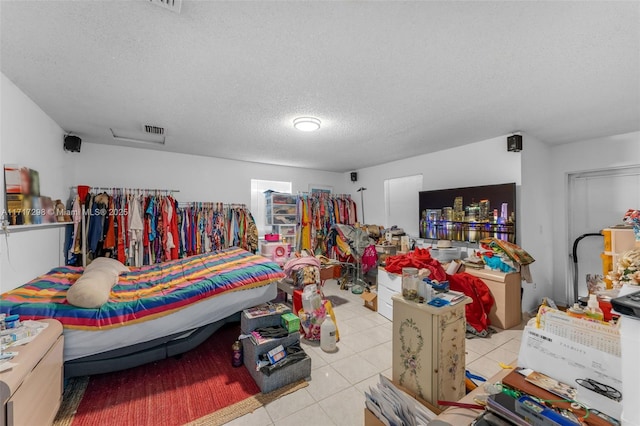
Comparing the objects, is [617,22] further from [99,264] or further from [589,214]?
[99,264]

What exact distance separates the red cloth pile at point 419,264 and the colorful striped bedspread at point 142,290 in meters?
1.51

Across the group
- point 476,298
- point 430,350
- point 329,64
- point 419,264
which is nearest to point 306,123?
point 329,64

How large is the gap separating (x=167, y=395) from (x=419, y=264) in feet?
9.44

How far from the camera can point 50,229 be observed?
2.79 m

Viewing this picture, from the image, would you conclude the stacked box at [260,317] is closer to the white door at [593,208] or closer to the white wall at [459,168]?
the white wall at [459,168]

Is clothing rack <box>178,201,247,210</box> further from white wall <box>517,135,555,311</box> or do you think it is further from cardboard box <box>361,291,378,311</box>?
white wall <box>517,135,555,311</box>

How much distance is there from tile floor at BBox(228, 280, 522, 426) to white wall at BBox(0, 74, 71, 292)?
2.23 meters

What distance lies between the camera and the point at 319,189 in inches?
242

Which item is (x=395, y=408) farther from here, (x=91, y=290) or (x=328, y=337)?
(x=91, y=290)

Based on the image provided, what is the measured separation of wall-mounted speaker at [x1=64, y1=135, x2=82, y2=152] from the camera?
10.5 ft

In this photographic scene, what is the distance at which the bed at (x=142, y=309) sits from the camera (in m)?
1.90

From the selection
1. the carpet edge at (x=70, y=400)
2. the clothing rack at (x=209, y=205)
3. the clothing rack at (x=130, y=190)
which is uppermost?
the clothing rack at (x=130, y=190)

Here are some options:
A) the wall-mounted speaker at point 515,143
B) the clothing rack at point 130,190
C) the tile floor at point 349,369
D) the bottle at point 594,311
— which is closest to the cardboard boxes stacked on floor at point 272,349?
the tile floor at point 349,369

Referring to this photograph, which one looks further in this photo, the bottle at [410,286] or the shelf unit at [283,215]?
the shelf unit at [283,215]
